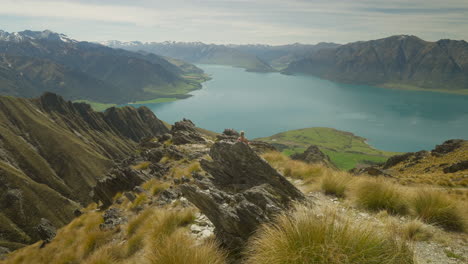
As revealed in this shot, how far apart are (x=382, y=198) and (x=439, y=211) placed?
1680 mm

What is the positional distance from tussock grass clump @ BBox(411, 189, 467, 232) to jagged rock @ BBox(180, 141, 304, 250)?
12.7 ft

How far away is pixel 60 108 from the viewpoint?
178 m

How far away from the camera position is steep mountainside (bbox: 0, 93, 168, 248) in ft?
293

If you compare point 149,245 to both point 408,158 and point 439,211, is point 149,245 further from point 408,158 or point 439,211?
point 408,158

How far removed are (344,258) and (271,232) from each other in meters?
1.60

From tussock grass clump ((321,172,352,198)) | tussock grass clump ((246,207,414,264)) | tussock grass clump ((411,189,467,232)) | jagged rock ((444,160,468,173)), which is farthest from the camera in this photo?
jagged rock ((444,160,468,173))

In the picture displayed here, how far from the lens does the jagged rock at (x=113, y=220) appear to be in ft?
45.1

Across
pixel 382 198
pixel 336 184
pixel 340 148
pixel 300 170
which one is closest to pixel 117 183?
pixel 300 170

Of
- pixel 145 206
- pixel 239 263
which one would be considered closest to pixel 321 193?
pixel 239 263

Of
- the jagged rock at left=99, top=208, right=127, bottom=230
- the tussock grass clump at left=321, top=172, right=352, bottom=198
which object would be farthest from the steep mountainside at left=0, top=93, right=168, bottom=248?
the tussock grass clump at left=321, top=172, right=352, bottom=198

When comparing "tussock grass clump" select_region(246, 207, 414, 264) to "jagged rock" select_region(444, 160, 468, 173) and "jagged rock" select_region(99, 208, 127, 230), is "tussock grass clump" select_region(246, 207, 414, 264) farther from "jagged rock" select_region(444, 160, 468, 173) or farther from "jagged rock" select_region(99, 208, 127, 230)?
"jagged rock" select_region(444, 160, 468, 173)

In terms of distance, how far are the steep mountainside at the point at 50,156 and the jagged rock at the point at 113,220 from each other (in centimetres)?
8058

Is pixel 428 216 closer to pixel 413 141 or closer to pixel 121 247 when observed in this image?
pixel 121 247

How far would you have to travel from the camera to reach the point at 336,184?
11430 mm
